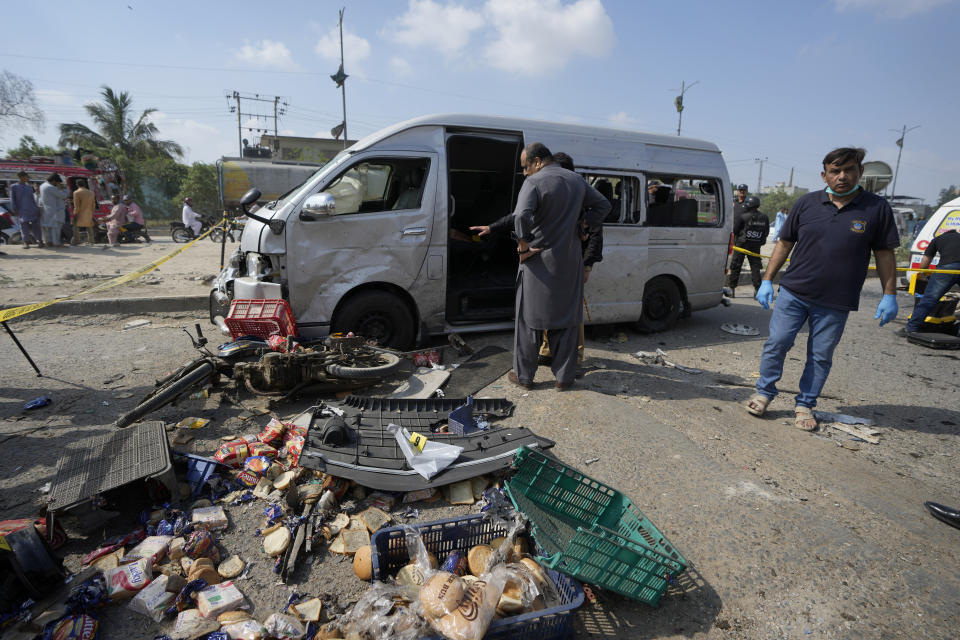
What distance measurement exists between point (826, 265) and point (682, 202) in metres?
2.81

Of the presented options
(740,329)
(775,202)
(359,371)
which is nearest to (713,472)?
(359,371)

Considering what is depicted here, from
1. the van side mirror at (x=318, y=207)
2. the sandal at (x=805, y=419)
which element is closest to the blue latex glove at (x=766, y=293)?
the sandal at (x=805, y=419)

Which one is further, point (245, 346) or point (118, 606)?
point (245, 346)

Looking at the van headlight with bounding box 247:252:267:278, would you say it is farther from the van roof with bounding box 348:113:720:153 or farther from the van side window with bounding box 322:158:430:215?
the van roof with bounding box 348:113:720:153

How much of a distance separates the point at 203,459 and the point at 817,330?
14.4 feet

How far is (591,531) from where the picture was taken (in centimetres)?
196

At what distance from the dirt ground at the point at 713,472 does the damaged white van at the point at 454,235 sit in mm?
812

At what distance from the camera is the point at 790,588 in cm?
211

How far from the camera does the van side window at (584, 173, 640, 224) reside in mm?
5699

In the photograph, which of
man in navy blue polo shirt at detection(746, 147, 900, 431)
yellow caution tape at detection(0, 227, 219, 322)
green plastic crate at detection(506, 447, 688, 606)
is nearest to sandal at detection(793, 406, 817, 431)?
man in navy blue polo shirt at detection(746, 147, 900, 431)

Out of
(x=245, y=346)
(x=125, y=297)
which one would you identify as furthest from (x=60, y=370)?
(x=125, y=297)

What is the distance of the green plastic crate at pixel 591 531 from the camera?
1.84 metres

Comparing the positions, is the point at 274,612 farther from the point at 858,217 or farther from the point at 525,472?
the point at 858,217

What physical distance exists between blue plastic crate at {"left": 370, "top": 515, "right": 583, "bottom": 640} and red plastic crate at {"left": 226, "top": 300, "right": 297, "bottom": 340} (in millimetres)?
2495
